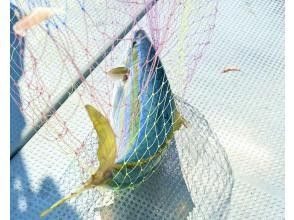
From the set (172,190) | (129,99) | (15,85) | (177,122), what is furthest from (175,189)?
(15,85)

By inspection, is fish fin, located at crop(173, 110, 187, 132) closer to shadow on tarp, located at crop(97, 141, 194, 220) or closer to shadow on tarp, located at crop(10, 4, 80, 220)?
shadow on tarp, located at crop(97, 141, 194, 220)

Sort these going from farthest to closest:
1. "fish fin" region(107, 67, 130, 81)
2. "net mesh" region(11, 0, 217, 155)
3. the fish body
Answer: "net mesh" region(11, 0, 217, 155) → "fish fin" region(107, 67, 130, 81) → the fish body

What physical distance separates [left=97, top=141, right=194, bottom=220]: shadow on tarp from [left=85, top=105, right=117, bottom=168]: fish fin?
0.38m

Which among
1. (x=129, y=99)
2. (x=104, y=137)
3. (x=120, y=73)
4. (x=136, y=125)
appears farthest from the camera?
(x=120, y=73)

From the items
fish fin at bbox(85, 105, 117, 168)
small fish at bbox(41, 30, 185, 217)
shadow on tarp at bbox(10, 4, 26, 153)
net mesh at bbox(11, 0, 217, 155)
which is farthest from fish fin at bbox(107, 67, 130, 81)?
fish fin at bbox(85, 105, 117, 168)

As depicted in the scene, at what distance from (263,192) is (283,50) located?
770mm

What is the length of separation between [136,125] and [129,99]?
5.5 inches

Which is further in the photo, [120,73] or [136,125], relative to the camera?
[120,73]

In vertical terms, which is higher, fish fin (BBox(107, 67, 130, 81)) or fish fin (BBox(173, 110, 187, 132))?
fish fin (BBox(107, 67, 130, 81))

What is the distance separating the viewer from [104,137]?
4.48 ft

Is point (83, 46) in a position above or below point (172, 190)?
above

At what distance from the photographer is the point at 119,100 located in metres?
1.80

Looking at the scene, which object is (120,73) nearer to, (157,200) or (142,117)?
(142,117)

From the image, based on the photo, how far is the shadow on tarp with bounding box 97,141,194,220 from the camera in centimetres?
175
